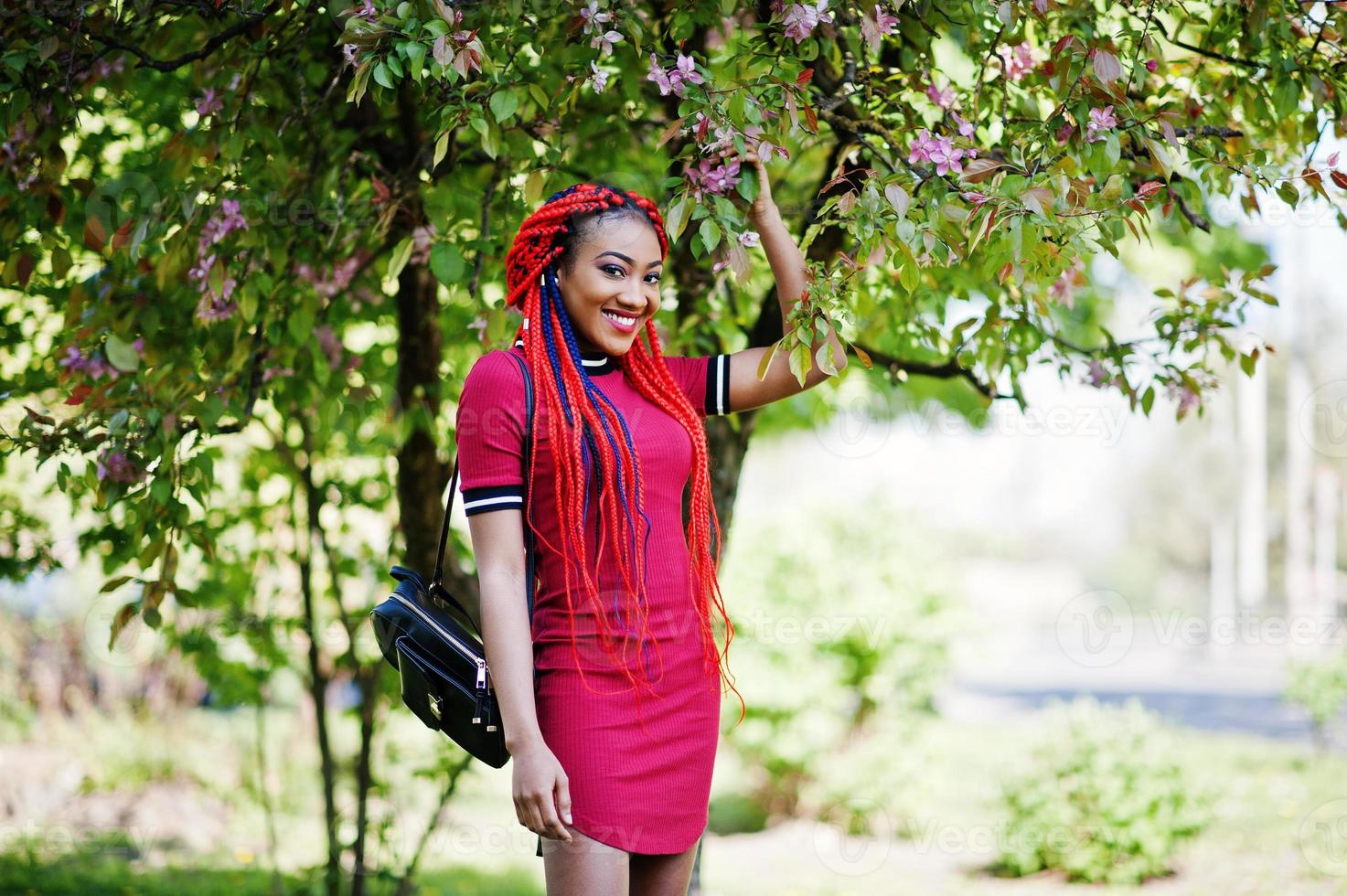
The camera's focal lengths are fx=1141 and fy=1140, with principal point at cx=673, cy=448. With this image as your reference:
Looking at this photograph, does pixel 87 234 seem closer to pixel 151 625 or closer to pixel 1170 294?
pixel 151 625

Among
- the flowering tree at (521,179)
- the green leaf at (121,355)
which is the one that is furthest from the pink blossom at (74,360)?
the green leaf at (121,355)

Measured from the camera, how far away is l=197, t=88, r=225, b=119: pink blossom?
294cm

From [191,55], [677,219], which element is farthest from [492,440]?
[191,55]

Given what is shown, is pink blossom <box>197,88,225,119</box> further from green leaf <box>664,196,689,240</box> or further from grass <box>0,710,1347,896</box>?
grass <box>0,710,1347,896</box>

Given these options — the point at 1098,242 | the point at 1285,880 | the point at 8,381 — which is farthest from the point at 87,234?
the point at 1285,880

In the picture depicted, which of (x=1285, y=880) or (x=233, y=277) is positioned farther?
(x=1285, y=880)

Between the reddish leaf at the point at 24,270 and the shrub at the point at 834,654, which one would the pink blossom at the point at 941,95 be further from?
the shrub at the point at 834,654

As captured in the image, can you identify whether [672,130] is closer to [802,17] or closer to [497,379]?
[802,17]

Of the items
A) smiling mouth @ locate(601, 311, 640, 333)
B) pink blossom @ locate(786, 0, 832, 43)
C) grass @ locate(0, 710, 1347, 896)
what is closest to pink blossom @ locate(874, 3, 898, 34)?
pink blossom @ locate(786, 0, 832, 43)

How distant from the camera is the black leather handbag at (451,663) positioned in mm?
2064

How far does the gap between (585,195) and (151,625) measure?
5.04 ft

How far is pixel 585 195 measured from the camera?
2180mm

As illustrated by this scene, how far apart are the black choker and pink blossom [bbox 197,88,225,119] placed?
1.30 m

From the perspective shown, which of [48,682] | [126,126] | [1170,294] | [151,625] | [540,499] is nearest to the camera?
[540,499]
